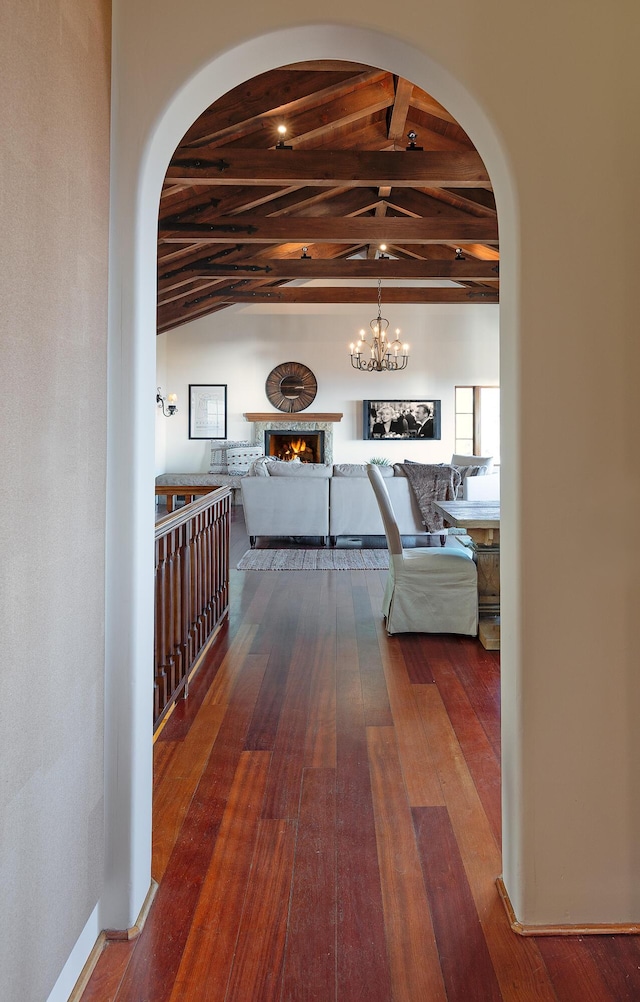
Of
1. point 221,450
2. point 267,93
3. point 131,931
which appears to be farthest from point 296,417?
point 131,931

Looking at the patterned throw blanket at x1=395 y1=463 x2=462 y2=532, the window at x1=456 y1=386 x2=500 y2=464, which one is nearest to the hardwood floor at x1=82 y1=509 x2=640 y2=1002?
the patterned throw blanket at x1=395 y1=463 x2=462 y2=532

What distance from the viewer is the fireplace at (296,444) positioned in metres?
11.5

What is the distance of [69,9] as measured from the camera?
1.18 m

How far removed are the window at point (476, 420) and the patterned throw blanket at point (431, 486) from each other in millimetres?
4564

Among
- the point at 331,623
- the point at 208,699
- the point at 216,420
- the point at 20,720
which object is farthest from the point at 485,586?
the point at 216,420

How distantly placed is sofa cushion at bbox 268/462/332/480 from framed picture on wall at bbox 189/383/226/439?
4.70 m

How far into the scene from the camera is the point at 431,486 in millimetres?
6977

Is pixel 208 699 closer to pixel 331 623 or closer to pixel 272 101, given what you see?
pixel 331 623

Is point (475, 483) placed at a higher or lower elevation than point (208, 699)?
higher

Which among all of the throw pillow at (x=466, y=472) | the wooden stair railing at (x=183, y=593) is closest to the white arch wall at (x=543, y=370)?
the wooden stair railing at (x=183, y=593)

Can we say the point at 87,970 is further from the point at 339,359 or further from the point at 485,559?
the point at 339,359

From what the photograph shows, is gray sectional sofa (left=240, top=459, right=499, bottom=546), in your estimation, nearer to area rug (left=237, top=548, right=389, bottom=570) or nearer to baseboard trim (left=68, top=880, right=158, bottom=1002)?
area rug (left=237, top=548, right=389, bottom=570)

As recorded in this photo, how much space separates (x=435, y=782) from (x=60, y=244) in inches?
74.3

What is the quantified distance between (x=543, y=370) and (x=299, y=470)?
18.6 feet
